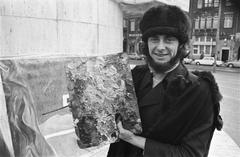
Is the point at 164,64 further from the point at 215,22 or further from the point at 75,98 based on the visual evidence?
the point at 215,22

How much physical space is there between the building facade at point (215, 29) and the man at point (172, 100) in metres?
26.1

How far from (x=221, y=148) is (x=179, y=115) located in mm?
3232

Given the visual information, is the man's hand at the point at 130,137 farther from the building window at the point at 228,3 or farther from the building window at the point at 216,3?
the building window at the point at 216,3

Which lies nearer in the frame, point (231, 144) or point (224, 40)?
point (231, 144)

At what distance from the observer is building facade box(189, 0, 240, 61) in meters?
26.3

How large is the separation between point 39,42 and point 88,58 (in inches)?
44.6

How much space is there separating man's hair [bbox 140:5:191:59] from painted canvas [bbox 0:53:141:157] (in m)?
0.22

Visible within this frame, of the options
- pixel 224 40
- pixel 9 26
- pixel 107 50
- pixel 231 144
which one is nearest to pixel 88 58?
pixel 9 26

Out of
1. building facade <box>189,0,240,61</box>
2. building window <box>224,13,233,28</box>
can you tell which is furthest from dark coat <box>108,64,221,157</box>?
building window <box>224,13,233,28</box>

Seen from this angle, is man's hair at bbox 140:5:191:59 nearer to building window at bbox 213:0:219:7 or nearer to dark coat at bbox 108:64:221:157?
dark coat at bbox 108:64:221:157

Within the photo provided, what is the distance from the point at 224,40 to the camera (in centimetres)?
2686

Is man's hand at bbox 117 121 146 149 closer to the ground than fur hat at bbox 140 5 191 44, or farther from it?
closer to the ground

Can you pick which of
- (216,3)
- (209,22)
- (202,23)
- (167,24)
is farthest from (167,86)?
(216,3)

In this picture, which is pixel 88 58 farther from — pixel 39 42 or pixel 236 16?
pixel 236 16
